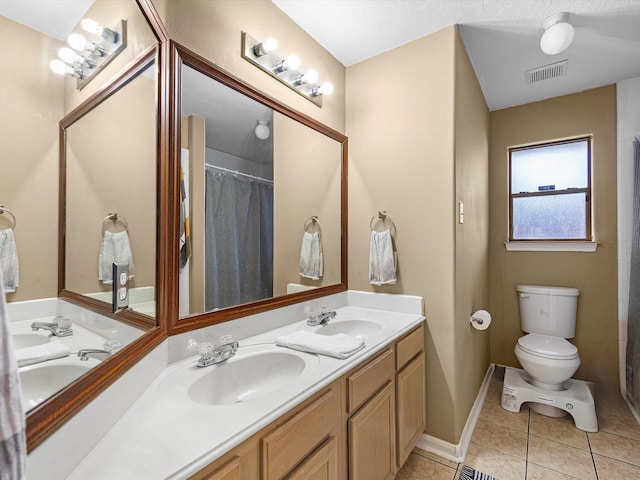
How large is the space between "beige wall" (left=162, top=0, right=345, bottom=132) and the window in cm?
187

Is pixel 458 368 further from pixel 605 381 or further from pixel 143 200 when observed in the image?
pixel 143 200

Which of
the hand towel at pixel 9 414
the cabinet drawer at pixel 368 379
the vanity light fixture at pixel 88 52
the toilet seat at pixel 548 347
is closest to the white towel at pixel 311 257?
the cabinet drawer at pixel 368 379

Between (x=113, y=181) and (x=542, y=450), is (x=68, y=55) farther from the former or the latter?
(x=542, y=450)

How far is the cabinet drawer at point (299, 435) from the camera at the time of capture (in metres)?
0.80

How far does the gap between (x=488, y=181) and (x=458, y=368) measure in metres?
1.77

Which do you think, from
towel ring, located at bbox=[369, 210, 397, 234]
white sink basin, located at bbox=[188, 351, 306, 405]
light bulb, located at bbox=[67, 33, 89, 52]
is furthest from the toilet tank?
light bulb, located at bbox=[67, 33, 89, 52]

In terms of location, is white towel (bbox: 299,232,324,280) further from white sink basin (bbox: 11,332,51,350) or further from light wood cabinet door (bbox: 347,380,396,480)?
white sink basin (bbox: 11,332,51,350)

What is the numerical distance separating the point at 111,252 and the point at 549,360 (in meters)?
2.58

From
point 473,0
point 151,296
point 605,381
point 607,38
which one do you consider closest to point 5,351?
point 151,296

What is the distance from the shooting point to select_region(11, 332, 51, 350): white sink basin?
1.59ft

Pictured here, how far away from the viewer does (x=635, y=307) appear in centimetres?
224

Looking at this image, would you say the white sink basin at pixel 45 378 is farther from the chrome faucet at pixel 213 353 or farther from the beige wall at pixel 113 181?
the chrome faucet at pixel 213 353

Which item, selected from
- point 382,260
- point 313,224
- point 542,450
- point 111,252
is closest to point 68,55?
point 111,252

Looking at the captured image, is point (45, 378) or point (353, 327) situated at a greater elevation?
point (45, 378)
